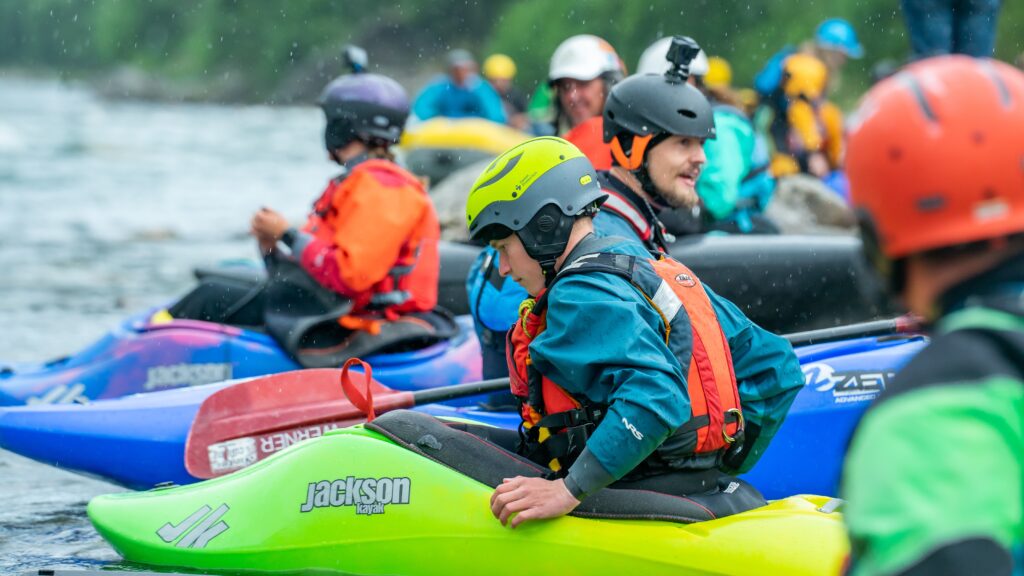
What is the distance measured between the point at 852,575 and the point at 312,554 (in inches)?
95.2

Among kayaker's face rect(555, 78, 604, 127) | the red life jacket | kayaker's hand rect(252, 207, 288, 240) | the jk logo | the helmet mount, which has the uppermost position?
the helmet mount

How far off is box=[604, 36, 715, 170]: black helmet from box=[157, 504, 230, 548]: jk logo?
1720 mm

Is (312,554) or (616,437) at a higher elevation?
(616,437)

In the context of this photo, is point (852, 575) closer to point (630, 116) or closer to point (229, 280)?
point (630, 116)

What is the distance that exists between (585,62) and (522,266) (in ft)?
9.63

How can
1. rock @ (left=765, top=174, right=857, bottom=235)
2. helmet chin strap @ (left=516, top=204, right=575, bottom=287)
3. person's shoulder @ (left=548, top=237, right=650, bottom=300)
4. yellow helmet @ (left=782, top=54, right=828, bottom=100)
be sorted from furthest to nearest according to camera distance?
1. yellow helmet @ (left=782, top=54, right=828, bottom=100)
2. rock @ (left=765, top=174, right=857, bottom=235)
3. helmet chin strap @ (left=516, top=204, right=575, bottom=287)
4. person's shoulder @ (left=548, top=237, right=650, bottom=300)

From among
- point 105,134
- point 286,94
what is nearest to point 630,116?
point 105,134

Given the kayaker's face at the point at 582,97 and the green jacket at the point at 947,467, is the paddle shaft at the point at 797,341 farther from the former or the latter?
the green jacket at the point at 947,467

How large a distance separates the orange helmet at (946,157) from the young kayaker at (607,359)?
4.60ft

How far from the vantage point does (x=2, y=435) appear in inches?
206

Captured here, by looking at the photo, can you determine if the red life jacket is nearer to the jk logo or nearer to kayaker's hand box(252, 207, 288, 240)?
the jk logo

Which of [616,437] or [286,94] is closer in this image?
[616,437]

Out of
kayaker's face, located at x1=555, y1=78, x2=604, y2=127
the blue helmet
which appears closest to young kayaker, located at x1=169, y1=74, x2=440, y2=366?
kayaker's face, located at x1=555, y1=78, x2=604, y2=127

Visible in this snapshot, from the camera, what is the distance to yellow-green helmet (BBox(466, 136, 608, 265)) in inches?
135
